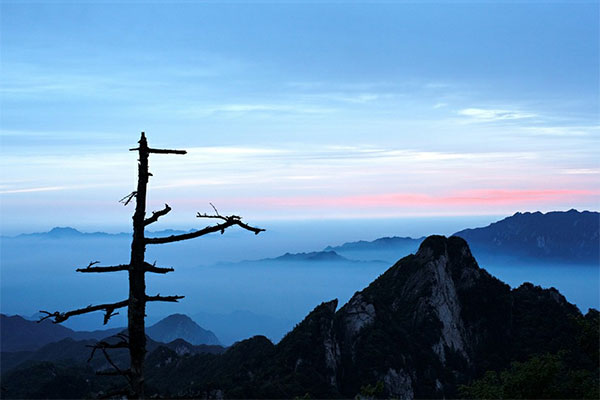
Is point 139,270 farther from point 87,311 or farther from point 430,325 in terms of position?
point 430,325

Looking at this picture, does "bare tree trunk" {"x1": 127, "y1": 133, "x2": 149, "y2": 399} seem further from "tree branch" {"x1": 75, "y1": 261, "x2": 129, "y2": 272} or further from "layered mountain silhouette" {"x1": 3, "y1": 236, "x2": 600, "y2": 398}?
"layered mountain silhouette" {"x1": 3, "y1": 236, "x2": 600, "y2": 398}

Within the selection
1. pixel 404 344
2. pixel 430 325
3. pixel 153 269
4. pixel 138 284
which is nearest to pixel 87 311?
pixel 138 284

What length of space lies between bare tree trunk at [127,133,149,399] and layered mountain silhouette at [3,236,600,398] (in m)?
78.8

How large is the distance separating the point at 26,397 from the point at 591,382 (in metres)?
98.2

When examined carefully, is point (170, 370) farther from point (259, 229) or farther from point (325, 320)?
point (259, 229)

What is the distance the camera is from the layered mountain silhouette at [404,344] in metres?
102

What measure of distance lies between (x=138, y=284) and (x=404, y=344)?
105137 mm

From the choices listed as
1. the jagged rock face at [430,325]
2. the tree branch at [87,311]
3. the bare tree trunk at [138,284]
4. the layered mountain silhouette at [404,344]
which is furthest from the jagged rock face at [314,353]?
the tree branch at [87,311]

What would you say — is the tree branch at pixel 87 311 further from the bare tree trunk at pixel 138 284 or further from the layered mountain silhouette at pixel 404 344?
the layered mountain silhouette at pixel 404 344

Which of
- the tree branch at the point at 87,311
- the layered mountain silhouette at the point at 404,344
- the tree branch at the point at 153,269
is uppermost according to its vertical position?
the tree branch at the point at 153,269

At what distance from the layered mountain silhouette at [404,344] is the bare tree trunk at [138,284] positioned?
7881 centimetres

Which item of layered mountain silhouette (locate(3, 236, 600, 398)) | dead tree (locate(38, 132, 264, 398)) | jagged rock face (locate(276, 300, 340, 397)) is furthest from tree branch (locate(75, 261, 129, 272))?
jagged rock face (locate(276, 300, 340, 397))

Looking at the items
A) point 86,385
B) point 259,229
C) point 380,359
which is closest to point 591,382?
point 259,229

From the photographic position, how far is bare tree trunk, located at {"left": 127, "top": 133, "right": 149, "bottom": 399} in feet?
47.6
